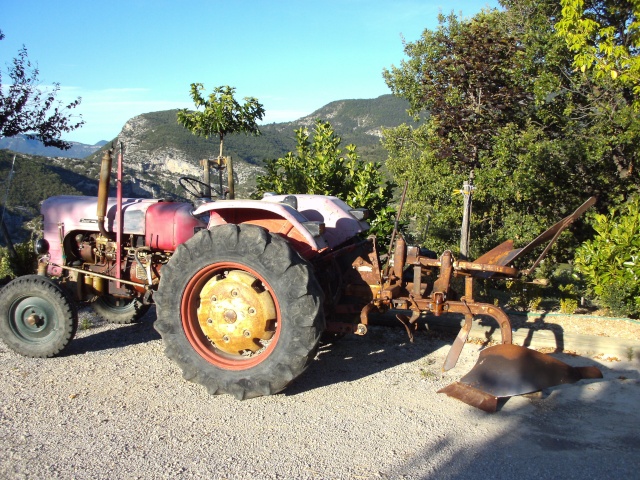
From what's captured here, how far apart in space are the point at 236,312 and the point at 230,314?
52 mm

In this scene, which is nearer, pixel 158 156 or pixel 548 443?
pixel 548 443

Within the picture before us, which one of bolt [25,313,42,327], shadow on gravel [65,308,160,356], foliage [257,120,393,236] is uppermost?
foliage [257,120,393,236]

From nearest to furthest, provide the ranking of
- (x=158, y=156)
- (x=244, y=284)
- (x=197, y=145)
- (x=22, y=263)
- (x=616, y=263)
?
(x=244, y=284)
(x=616, y=263)
(x=22, y=263)
(x=158, y=156)
(x=197, y=145)

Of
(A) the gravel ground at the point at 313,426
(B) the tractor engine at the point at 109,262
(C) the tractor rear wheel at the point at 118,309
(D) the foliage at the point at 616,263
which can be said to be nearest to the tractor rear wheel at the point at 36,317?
(A) the gravel ground at the point at 313,426

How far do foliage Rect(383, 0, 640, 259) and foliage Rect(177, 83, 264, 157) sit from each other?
12.4ft

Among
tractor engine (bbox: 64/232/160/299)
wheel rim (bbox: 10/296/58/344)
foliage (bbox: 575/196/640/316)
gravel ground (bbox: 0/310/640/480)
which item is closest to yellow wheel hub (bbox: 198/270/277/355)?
gravel ground (bbox: 0/310/640/480)

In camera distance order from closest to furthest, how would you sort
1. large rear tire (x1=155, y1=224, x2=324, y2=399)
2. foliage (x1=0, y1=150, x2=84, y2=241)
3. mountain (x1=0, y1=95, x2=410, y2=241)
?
large rear tire (x1=155, y1=224, x2=324, y2=399)
foliage (x1=0, y1=150, x2=84, y2=241)
mountain (x1=0, y1=95, x2=410, y2=241)

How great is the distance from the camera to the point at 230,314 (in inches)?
173

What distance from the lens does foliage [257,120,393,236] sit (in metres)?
8.21

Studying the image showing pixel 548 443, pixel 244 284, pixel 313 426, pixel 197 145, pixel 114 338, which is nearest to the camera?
pixel 548 443

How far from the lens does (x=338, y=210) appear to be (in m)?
5.25

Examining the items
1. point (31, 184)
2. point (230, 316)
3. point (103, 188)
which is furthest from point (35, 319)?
point (31, 184)

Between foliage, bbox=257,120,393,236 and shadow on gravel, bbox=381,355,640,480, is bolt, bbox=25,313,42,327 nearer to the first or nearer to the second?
shadow on gravel, bbox=381,355,640,480

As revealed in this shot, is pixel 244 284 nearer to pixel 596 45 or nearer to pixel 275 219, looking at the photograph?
pixel 275 219
